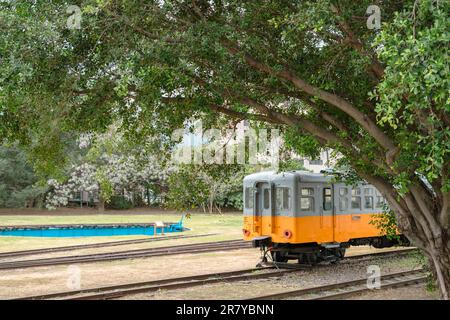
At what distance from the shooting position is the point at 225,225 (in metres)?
38.4

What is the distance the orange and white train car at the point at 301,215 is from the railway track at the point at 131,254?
5562 mm

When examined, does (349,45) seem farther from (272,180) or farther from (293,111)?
(272,180)

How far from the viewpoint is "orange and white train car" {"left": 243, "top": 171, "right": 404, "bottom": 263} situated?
54.4ft

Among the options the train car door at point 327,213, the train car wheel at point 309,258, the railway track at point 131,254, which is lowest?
the railway track at point 131,254

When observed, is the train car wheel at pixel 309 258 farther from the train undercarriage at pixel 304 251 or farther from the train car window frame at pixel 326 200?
the train car window frame at pixel 326 200

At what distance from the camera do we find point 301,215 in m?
16.5

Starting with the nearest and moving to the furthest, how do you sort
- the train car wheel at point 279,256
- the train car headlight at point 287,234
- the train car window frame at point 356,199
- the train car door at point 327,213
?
the train car headlight at point 287,234, the train car door at point 327,213, the train car wheel at point 279,256, the train car window frame at point 356,199

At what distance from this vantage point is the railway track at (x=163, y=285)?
12555mm

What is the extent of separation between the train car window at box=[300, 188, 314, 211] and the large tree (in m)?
4.94

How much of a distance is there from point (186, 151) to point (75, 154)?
33480 millimetres

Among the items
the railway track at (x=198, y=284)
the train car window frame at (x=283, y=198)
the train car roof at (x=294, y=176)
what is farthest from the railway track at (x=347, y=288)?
the train car roof at (x=294, y=176)

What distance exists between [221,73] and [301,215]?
738cm
